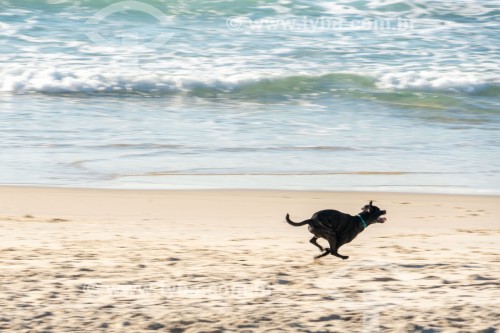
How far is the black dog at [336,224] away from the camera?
12.2 feet

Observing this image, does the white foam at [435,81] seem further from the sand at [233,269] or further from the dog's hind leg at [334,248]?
the dog's hind leg at [334,248]

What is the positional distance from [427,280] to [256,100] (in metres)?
7.22

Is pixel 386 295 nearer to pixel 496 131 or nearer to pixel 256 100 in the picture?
pixel 496 131

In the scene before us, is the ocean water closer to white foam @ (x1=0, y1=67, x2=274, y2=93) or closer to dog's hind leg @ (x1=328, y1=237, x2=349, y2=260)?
white foam @ (x1=0, y1=67, x2=274, y2=93)

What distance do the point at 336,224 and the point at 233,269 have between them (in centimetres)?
45

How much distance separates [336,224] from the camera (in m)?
3.75

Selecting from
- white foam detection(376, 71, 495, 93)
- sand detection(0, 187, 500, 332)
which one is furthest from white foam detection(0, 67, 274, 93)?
sand detection(0, 187, 500, 332)

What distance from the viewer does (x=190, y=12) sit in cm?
1570

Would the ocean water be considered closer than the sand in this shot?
No

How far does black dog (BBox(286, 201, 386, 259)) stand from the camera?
12.2ft

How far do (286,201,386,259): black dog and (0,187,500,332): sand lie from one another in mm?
125

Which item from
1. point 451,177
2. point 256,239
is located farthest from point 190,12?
point 256,239

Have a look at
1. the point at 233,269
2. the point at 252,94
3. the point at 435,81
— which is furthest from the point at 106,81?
the point at 233,269

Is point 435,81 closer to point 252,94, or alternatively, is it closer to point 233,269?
point 252,94
